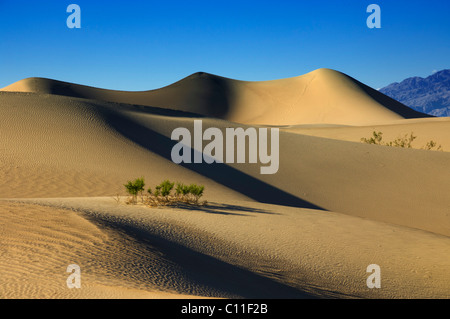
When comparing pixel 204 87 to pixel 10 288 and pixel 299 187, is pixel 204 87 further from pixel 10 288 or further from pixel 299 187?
pixel 10 288

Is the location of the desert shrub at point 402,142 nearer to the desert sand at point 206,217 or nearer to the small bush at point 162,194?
the desert sand at point 206,217

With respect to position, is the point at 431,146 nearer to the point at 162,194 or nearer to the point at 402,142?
the point at 402,142

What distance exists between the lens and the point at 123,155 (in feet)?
61.3

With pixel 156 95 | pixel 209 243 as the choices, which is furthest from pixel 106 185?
pixel 156 95

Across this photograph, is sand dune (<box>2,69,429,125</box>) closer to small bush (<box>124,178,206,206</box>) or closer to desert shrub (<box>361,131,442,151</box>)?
desert shrub (<box>361,131,442,151</box>)

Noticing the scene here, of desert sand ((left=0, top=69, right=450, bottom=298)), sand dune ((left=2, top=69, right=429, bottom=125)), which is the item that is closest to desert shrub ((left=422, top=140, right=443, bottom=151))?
desert sand ((left=0, top=69, right=450, bottom=298))

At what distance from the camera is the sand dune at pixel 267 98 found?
83625 millimetres

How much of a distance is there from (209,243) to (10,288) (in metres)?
4.07

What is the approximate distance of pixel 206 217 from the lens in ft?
32.1

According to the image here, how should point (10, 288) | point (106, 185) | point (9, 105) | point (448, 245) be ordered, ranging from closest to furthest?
1. point (10, 288)
2. point (448, 245)
3. point (106, 185)
4. point (9, 105)

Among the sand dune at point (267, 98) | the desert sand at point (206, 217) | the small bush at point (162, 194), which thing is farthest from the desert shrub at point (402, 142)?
the sand dune at point (267, 98)

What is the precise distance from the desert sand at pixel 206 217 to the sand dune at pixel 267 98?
51314mm

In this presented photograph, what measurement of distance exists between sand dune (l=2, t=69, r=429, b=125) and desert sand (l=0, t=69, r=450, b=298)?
51.3m

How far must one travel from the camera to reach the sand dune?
274ft
